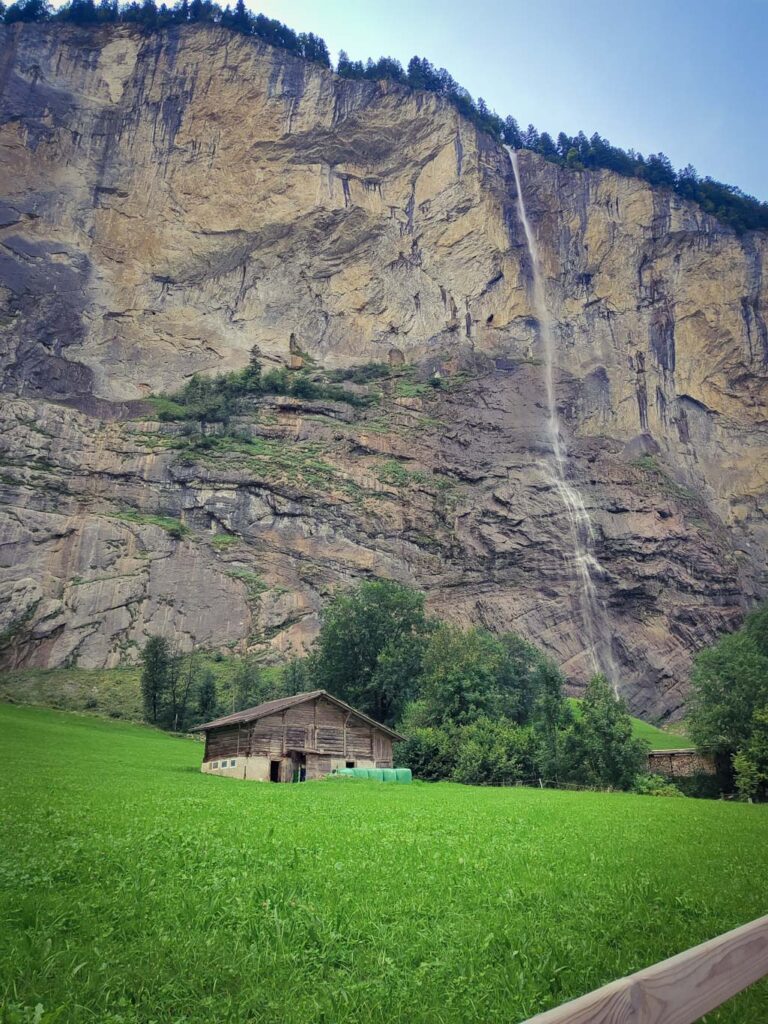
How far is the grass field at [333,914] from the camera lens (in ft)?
16.1

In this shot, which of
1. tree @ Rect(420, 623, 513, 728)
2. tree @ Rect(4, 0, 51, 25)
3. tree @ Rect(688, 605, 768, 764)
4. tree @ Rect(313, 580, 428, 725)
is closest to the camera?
tree @ Rect(688, 605, 768, 764)

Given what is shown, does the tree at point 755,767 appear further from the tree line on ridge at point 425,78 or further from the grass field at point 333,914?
the tree line on ridge at point 425,78

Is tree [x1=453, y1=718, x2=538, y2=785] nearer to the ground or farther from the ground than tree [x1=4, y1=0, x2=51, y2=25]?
nearer to the ground

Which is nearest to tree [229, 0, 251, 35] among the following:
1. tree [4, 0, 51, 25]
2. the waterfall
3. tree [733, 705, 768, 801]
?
tree [4, 0, 51, 25]

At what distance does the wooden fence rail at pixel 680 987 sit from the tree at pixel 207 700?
62857mm

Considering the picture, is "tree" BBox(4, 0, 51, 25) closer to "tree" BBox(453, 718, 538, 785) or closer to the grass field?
"tree" BBox(453, 718, 538, 785)

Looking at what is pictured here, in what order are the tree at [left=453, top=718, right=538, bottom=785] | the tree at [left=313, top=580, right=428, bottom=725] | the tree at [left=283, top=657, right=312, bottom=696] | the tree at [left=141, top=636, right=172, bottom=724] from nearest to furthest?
the tree at [left=453, top=718, right=538, bottom=785] < the tree at [left=313, top=580, right=428, bottom=725] < the tree at [left=283, top=657, right=312, bottom=696] < the tree at [left=141, top=636, right=172, bottom=724]

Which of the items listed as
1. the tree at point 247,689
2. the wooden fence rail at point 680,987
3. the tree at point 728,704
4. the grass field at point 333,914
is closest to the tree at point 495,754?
the tree at point 728,704

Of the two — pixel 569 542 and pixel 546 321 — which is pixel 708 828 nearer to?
pixel 569 542

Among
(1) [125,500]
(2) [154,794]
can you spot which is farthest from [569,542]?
(2) [154,794]

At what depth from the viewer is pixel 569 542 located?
88.8m

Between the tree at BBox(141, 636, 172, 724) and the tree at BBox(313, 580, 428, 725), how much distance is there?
1571cm

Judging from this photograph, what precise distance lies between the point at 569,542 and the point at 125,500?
58356 mm

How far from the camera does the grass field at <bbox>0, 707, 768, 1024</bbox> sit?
4902mm
